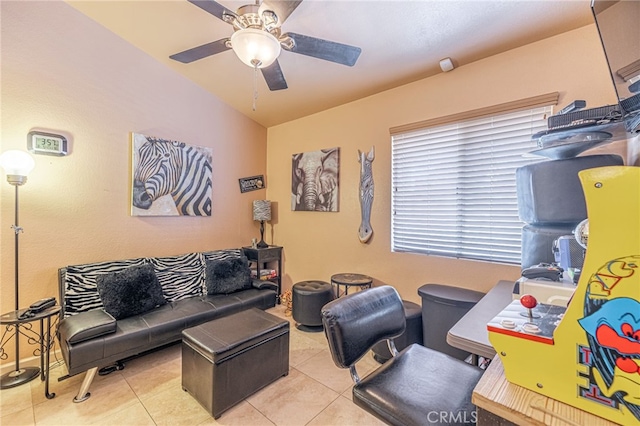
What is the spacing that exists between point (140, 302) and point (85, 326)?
0.49 meters

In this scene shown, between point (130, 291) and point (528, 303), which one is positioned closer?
point (528, 303)

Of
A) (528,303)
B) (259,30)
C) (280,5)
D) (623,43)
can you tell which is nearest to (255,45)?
(259,30)

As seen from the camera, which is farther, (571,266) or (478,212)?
(478,212)

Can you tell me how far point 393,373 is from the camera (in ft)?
4.17

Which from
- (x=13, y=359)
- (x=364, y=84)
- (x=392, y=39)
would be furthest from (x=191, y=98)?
(x=13, y=359)

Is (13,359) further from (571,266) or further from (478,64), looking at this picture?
(478,64)

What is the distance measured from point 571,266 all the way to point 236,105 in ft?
12.5

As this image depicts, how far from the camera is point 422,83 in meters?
2.69

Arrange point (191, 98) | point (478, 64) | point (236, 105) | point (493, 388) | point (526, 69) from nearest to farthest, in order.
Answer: point (493, 388) → point (526, 69) → point (478, 64) → point (191, 98) → point (236, 105)

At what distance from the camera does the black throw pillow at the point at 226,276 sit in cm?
304

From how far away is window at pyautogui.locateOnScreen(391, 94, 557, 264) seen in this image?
7.20 feet

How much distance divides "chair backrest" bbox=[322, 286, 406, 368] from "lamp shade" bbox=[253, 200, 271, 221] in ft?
8.93

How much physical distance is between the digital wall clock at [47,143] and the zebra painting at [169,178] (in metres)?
0.56

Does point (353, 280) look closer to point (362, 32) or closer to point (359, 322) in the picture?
point (359, 322)
